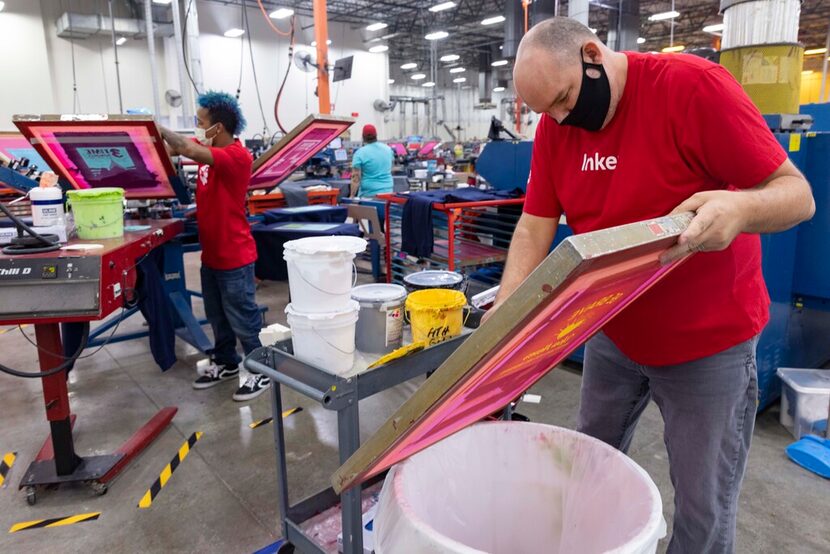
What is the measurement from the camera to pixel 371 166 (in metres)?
5.79

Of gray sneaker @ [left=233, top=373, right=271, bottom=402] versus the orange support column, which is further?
the orange support column

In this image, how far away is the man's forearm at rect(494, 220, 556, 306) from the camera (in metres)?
1.46

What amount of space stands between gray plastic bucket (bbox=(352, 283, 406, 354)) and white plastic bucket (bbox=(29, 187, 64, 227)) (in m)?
1.42

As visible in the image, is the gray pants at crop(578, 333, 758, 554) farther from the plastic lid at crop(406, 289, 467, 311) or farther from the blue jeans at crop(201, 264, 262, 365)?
the blue jeans at crop(201, 264, 262, 365)

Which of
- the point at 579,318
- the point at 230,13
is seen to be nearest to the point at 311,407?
the point at 579,318

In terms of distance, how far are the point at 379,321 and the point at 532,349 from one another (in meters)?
0.89

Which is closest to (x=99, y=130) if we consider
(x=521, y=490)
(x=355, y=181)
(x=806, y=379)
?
(x=521, y=490)

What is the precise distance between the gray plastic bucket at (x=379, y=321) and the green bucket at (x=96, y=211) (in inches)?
51.1

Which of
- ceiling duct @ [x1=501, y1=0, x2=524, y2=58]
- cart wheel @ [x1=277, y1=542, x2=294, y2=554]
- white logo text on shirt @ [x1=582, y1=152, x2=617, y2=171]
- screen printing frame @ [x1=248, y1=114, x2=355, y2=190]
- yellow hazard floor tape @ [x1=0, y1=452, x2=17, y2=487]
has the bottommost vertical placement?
yellow hazard floor tape @ [x1=0, y1=452, x2=17, y2=487]

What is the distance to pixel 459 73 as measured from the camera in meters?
23.6

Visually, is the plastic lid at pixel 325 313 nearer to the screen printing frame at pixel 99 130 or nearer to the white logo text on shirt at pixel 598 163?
the white logo text on shirt at pixel 598 163

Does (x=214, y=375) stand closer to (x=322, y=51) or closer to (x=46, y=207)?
(x=46, y=207)

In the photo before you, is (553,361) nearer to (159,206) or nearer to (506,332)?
(506,332)

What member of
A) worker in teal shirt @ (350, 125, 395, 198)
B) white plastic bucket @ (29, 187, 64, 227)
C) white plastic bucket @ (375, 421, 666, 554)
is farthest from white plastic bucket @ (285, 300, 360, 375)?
worker in teal shirt @ (350, 125, 395, 198)
